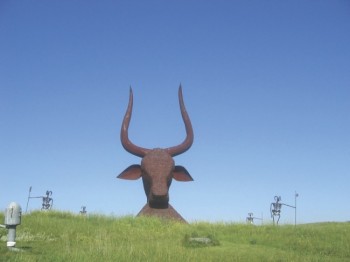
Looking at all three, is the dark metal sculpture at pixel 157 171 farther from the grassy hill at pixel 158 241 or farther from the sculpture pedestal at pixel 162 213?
the grassy hill at pixel 158 241

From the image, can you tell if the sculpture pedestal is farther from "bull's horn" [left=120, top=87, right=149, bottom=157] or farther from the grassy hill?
"bull's horn" [left=120, top=87, right=149, bottom=157]

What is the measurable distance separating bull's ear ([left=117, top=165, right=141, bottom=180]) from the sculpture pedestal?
1055mm

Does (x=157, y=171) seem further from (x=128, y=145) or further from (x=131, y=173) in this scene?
(x=128, y=145)

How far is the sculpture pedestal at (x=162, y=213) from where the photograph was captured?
13.1 metres

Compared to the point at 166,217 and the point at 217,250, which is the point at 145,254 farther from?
the point at 166,217

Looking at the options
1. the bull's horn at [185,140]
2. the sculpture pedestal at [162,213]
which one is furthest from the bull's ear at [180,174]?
the sculpture pedestal at [162,213]

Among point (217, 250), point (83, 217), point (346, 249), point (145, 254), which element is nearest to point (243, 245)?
point (217, 250)

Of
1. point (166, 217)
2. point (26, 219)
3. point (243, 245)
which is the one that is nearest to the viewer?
point (243, 245)

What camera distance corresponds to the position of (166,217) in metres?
13.1

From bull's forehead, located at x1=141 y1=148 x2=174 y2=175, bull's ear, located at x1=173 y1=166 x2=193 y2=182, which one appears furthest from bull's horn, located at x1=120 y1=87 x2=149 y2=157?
bull's ear, located at x1=173 y1=166 x2=193 y2=182

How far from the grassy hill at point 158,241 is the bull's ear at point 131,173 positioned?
54.9 inches

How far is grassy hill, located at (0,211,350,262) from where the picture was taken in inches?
277

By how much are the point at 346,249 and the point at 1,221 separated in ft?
27.0

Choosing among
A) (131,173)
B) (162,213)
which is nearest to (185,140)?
(131,173)
